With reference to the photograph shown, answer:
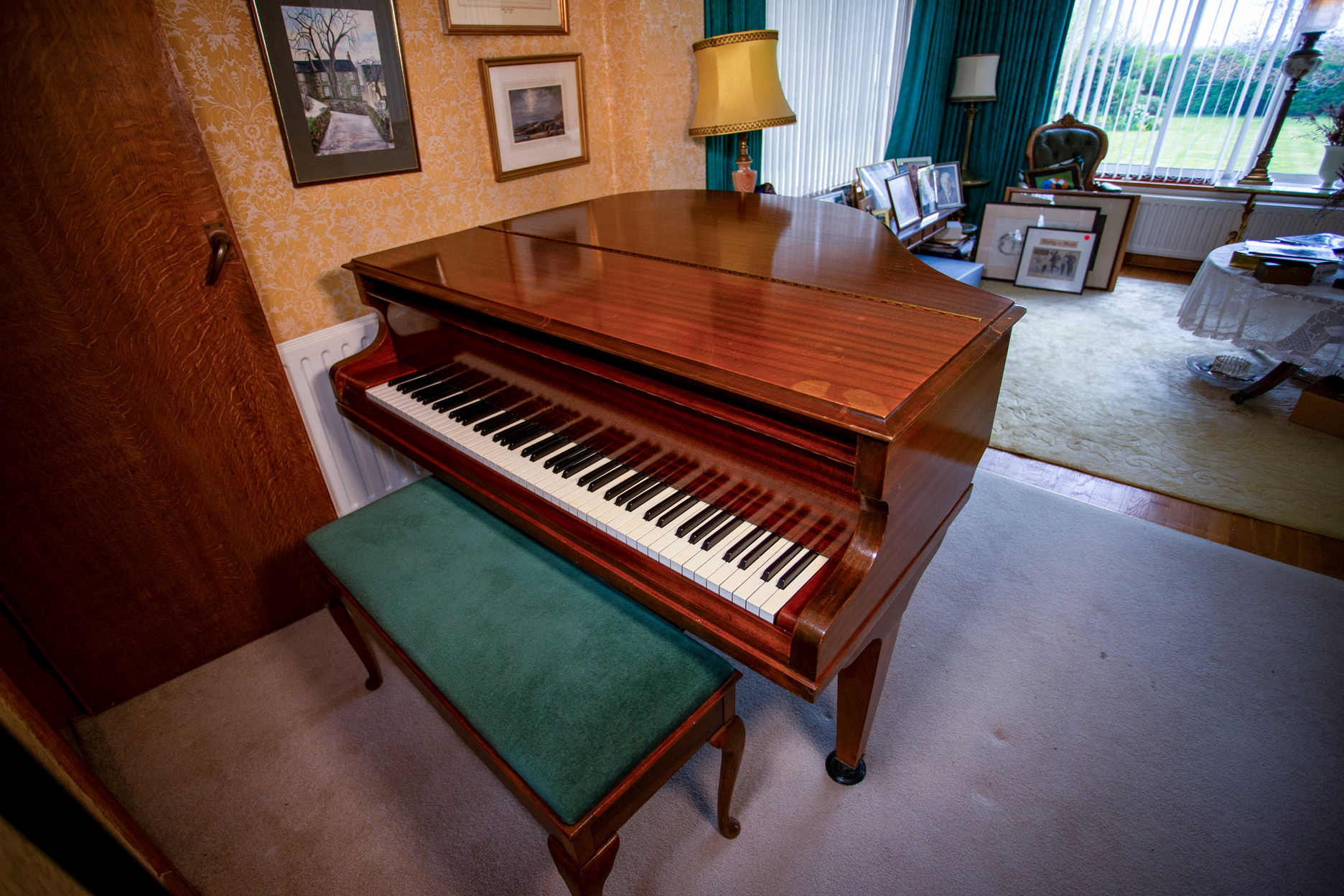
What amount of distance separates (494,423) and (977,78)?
496 cm

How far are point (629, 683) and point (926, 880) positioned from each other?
802mm

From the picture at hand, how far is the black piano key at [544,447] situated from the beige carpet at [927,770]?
0.82 meters

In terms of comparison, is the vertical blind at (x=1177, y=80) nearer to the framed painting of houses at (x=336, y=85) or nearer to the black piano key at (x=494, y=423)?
the framed painting of houses at (x=336, y=85)

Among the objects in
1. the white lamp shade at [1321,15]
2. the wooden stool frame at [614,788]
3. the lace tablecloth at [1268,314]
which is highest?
the white lamp shade at [1321,15]

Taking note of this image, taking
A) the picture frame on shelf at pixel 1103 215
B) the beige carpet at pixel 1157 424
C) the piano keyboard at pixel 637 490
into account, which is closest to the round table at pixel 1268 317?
the beige carpet at pixel 1157 424

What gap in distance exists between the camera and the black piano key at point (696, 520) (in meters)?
1.05

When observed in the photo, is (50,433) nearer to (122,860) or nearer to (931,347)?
(122,860)

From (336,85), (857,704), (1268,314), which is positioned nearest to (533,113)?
(336,85)

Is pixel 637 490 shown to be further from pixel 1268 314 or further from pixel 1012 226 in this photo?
pixel 1012 226

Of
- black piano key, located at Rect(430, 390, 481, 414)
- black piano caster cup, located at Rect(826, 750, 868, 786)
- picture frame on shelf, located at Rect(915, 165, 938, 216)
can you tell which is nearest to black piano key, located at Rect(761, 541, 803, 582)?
black piano caster cup, located at Rect(826, 750, 868, 786)

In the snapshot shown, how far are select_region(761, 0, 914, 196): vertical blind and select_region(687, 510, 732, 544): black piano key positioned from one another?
2.82 metres

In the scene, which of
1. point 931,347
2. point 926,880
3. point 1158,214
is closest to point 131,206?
A: point 931,347

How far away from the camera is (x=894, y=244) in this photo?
1.57 m

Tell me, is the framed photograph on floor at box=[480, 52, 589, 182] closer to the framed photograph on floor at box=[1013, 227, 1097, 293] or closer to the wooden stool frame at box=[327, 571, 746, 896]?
the wooden stool frame at box=[327, 571, 746, 896]
